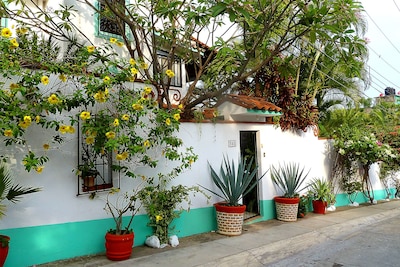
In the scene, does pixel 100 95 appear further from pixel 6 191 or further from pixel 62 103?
pixel 6 191

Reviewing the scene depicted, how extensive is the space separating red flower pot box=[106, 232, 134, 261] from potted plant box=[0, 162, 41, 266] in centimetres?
131

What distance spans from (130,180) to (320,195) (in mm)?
5519

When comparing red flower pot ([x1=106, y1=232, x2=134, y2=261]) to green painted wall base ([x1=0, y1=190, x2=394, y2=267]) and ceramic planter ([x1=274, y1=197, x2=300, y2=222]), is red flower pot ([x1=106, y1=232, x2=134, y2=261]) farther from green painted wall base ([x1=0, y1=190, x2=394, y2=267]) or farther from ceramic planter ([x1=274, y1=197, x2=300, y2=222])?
ceramic planter ([x1=274, y1=197, x2=300, y2=222])

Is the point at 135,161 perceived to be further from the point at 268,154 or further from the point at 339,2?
the point at 339,2

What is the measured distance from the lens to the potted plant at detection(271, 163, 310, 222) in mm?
7598

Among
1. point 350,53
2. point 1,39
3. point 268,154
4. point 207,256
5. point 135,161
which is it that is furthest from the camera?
point 268,154

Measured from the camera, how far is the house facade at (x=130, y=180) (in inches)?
179

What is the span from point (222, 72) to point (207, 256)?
17.4 feet

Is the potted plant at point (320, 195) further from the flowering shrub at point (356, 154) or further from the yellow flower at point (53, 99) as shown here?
the yellow flower at point (53, 99)

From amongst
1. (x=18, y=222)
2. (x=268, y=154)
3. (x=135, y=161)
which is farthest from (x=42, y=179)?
(x=268, y=154)

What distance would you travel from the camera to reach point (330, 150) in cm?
990

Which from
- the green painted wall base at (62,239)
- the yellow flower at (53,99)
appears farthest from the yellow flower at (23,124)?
the green painted wall base at (62,239)

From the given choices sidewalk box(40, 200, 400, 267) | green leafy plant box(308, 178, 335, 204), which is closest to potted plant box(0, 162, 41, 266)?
sidewalk box(40, 200, 400, 267)

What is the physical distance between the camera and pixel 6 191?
4.25m
